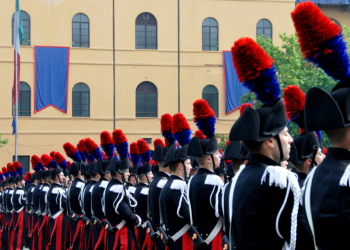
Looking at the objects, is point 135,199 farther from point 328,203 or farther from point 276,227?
point 328,203

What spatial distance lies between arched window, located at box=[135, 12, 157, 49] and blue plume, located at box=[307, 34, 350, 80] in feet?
93.4

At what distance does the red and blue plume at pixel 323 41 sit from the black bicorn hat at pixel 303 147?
283cm

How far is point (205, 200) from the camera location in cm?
614

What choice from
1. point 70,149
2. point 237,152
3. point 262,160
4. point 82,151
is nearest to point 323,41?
point 262,160

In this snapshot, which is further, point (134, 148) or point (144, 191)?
point (134, 148)

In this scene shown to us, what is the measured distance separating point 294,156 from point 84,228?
5.89 metres

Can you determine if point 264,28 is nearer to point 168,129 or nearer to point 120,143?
point 120,143

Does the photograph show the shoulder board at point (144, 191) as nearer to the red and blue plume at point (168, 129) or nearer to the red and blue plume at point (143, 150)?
the red and blue plume at point (143, 150)

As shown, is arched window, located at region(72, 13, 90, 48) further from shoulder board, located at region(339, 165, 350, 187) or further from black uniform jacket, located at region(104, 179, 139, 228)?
shoulder board, located at region(339, 165, 350, 187)

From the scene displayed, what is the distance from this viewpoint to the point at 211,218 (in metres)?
6.21

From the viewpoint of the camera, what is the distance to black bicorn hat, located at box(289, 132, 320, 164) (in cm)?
596

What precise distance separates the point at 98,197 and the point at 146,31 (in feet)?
73.9

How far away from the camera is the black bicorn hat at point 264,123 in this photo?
3.80 m

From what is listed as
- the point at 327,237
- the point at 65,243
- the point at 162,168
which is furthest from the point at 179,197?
the point at 65,243
